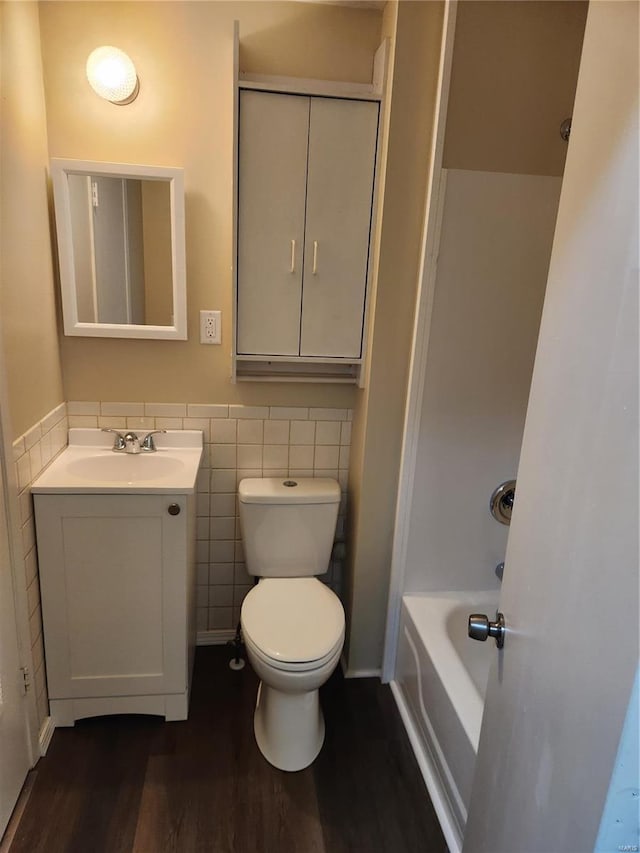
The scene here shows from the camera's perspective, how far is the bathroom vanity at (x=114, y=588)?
1601 millimetres

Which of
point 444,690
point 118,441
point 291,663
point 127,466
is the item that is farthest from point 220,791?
point 118,441

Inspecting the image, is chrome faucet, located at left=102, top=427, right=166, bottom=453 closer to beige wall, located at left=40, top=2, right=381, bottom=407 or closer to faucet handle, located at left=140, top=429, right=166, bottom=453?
faucet handle, located at left=140, top=429, right=166, bottom=453

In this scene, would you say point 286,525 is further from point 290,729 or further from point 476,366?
point 476,366

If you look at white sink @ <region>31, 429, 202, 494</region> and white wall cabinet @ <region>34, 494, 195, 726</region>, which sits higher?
white sink @ <region>31, 429, 202, 494</region>

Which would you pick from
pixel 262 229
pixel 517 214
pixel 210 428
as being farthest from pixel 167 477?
pixel 517 214

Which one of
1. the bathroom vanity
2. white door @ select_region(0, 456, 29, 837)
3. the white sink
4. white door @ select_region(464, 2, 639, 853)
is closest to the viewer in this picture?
white door @ select_region(464, 2, 639, 853)

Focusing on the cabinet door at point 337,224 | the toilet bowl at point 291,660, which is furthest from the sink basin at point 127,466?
the cabinet door at point 337,224

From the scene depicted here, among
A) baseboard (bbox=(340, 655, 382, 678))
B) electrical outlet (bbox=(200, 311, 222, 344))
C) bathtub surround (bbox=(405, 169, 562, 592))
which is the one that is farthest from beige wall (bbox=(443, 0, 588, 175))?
baseboard (bbox=(340, 655, 382, 678))

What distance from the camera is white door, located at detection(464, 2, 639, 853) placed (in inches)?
23.9

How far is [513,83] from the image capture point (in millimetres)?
1577

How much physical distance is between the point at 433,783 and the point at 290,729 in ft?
1.53

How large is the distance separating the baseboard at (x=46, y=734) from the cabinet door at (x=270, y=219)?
1.38 meters

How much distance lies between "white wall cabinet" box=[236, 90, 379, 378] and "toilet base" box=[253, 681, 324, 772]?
1.12 meters

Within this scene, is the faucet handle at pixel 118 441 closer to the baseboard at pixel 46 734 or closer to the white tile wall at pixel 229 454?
the white tile wall at pixel 229 454
